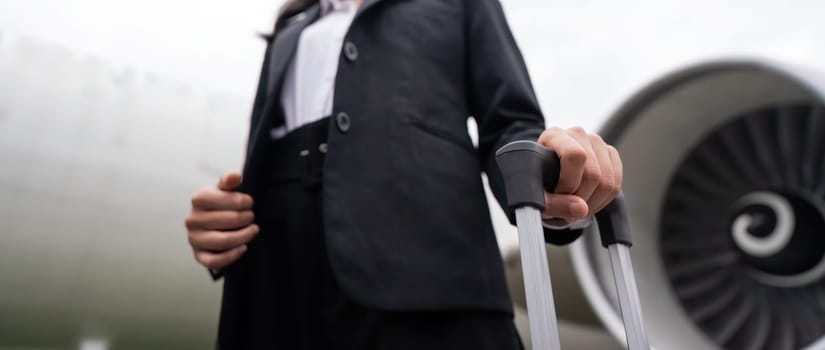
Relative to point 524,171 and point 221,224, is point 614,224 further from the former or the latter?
point 221,224

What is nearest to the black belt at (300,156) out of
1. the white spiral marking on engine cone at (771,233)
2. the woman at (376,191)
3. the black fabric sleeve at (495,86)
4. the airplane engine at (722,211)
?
the woman at (376,191)

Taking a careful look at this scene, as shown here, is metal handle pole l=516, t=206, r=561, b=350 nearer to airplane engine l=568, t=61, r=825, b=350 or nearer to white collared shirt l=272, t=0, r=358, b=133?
Answer: white collared shirt l=272, t=0, r=358, b=133

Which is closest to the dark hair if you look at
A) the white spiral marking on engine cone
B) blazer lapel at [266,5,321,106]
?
blazer lapel at [266,5,321,106]

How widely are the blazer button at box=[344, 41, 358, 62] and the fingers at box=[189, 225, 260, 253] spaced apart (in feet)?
0.44

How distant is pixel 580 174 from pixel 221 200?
0.24 meters

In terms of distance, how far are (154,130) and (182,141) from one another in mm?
56

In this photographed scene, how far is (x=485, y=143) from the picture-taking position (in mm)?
433

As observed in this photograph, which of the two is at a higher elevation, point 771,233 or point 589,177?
point 589,177

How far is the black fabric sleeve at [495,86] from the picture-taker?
0.41 m

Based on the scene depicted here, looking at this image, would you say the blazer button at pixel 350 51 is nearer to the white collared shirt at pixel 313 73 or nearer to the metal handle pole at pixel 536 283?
the white collared shirt at pixel 313 73

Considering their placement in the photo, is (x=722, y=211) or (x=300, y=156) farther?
(x=722, y=211)

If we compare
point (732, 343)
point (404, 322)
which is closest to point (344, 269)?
point (404, 322)

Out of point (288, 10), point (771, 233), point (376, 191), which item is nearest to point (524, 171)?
point (376, 191)

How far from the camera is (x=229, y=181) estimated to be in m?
0.42
